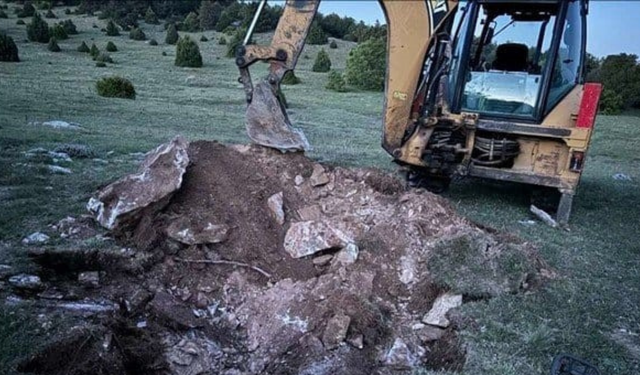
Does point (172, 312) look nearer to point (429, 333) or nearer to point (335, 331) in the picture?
point (335, 331)

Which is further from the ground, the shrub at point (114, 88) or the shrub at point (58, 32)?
the shrub at point (58, 32)

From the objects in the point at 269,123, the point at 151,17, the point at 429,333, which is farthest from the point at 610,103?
the point at 151,17

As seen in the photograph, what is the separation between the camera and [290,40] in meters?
5.40

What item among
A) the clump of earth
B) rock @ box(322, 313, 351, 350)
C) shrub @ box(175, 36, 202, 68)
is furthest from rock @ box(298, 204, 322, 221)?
shrub @ box(175, 36, 202, 68)

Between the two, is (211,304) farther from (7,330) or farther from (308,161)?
(308,161)

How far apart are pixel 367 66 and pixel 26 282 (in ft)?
62.4

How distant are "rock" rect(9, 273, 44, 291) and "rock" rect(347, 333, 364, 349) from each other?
2.25m

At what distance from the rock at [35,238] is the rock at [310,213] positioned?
7.33 ft

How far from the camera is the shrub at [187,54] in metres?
22.5

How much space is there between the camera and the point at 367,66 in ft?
71.4

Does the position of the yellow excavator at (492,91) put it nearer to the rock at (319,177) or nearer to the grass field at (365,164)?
the grass field at (365,164)

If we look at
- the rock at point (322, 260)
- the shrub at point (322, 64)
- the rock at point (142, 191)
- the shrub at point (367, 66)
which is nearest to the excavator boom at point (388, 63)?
the rock at point (142, 191)

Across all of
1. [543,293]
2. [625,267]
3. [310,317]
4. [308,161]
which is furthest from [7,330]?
[625,267]

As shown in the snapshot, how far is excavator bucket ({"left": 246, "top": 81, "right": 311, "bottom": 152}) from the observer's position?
5.50 metres
